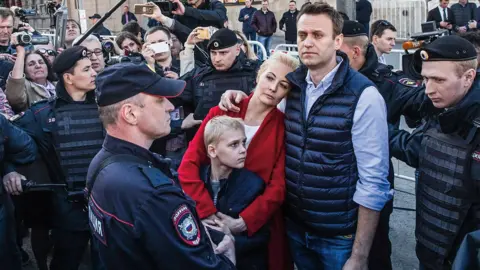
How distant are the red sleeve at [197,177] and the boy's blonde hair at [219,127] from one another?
11cm

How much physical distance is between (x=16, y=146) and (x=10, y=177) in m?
0.26

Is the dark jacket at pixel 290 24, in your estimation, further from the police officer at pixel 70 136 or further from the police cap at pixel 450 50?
the police cap at pixel 450 50

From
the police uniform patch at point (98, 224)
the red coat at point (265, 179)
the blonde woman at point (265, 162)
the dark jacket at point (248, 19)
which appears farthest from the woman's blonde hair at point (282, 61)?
the dark jacket at point (248, 19)

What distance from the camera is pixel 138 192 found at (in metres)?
1.96

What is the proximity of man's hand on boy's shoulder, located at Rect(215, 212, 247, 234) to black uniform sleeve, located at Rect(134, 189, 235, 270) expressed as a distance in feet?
3.23

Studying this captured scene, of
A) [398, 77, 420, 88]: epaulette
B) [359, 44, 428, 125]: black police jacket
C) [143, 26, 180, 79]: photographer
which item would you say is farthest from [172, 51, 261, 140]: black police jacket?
[398, 77, 420, 88]: epaulette

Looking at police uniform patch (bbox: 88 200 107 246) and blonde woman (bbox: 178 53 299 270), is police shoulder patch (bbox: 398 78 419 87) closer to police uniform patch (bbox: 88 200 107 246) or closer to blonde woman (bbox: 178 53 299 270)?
blonde woman (bbox: 178 53 299 270)

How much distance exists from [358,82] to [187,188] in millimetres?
1160

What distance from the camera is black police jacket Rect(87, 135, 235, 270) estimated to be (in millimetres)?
1956

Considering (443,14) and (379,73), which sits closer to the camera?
(379,73)

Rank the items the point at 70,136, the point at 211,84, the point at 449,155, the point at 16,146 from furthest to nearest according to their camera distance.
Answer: the point at 211,84
the point at 70,136
the point at 16,146
the point at 449,155

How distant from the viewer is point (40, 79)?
17.2 ft

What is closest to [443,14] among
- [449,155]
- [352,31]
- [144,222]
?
[352,31]

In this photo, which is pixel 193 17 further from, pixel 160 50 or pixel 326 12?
pixel 326 12
